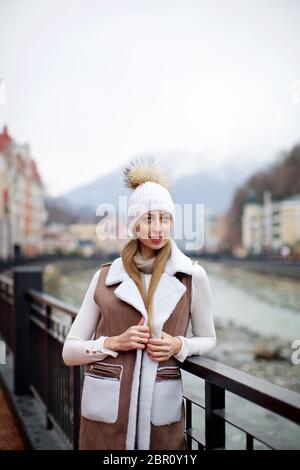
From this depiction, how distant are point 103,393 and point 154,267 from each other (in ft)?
0.88

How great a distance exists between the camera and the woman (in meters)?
1.06

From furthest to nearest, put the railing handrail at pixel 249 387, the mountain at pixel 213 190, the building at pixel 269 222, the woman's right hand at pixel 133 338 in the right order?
1. the building at pixel 269 222
2. the mountain at pixel 213 190
3. the woman's right hand at pixel 133 338
4. the railing handrail at pixel 249 387

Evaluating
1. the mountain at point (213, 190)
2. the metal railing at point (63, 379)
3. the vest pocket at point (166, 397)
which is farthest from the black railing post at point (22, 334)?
the mountain at point (213, 190)

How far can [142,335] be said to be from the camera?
40.8 inches

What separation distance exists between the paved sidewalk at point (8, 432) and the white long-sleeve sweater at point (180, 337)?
1.47 m

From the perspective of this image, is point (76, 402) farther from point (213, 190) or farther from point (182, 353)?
point (213, 190)

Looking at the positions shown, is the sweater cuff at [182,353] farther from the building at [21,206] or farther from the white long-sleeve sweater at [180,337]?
the building at [21,206]

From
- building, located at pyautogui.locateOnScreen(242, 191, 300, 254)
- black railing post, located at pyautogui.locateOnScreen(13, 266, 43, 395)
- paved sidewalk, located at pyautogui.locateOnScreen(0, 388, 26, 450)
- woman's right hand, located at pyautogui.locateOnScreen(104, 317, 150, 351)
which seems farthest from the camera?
building, located at pyautogui.locateOnScreen(242, 191, 300, 254)

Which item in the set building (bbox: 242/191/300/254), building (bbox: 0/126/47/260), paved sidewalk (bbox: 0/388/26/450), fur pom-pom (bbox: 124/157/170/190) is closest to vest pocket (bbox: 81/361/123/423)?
fur pom-pom (bbox: 124/157/170/190)

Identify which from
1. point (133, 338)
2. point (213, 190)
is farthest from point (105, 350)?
point (213, 190)

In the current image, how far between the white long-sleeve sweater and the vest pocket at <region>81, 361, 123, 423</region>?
3cm

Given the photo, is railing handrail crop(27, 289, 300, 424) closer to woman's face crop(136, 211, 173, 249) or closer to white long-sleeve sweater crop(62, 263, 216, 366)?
white long-sleeve sweater crop(62, 263, 216, 366)

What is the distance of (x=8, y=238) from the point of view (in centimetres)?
1272

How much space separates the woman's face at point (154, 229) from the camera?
1.10 meters
